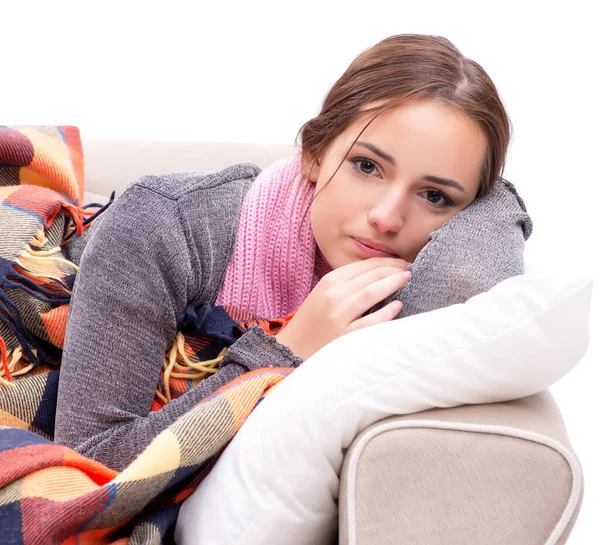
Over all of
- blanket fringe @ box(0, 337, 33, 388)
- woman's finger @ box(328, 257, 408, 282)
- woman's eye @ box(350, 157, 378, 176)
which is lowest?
blanket fringe @ box(0, 337, 33, 388)

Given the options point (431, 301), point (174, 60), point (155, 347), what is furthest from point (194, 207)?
point (174, 60)

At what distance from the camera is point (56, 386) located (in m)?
1.21

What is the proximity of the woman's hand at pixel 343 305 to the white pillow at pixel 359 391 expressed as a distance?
14 cm

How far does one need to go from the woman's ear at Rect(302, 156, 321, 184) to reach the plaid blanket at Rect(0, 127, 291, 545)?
9.1 inches

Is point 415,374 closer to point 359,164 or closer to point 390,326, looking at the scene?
point 390,326

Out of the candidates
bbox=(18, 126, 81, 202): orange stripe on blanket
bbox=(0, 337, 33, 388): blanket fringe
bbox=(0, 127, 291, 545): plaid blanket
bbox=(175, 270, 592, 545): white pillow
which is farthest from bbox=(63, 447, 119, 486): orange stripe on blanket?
bbox=(18, 126, 81, 202): orange stripe on blanket

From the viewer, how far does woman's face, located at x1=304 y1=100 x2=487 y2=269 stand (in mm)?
1147

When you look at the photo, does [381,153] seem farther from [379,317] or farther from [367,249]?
[379,317]

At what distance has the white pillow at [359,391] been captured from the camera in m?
0.88

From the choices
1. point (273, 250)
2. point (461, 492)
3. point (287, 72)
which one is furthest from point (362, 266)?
point (287, 72)

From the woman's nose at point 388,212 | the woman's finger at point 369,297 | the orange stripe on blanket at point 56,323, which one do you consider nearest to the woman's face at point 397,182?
the woman's nose at point 388,212

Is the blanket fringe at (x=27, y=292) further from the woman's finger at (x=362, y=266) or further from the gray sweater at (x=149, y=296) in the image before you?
the woman's finger at (x=362, y=266)

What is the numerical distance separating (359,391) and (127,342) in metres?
0.35

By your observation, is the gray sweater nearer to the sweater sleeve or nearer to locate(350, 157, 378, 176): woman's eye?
the sweater sleeve
